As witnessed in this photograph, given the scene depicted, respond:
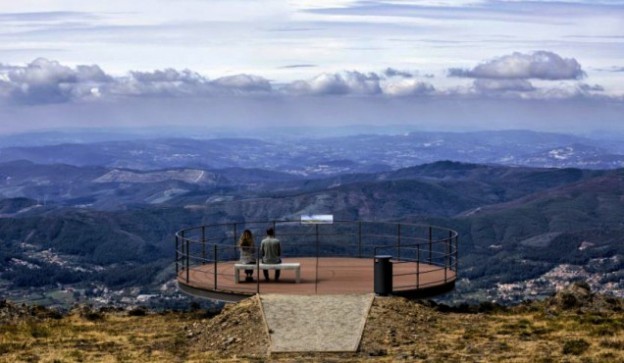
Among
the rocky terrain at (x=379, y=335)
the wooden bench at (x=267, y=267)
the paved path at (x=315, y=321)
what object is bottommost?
the rocky terrain at (x=379, y=335)

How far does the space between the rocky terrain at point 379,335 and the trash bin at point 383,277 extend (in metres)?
0.46

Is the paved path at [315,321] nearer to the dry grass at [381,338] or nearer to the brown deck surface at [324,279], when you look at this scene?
the dry grass at [381,338]

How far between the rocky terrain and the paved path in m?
0.26

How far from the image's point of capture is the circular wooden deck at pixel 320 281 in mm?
26219

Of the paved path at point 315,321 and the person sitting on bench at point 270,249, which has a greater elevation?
the person sitting on bench at point 270,249

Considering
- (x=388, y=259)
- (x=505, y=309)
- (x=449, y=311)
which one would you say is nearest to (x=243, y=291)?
(x=388, y=259)

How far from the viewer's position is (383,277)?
25.2 metres

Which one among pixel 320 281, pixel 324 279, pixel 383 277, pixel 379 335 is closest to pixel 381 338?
pixel 379 335

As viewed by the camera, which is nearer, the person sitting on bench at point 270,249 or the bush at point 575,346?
the bush at point 575,346

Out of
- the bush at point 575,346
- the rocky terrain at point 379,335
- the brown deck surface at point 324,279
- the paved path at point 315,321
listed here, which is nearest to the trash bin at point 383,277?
the paved path at point 315,321

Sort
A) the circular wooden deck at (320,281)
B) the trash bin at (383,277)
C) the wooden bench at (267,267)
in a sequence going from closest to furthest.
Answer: the trash bin at (383,277) → the circular wooden deck at (320,281) → the wooden bench at (267,267)

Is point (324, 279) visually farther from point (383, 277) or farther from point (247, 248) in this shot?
point (383, 277)

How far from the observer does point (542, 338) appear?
22625mm

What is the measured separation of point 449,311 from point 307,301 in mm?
4959
